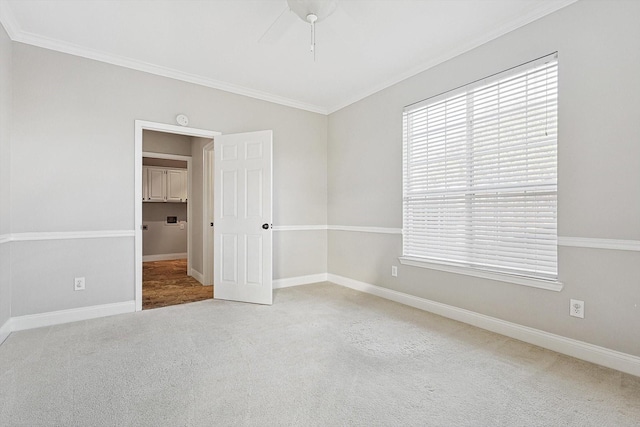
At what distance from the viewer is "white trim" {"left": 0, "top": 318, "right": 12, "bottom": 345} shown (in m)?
2.59

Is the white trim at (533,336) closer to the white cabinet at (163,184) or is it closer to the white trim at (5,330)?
the white trim at (5,330)

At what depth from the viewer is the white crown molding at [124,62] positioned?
273cm

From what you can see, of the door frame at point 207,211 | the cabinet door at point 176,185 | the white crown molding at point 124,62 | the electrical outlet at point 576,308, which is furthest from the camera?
the cabinet door at point 176,185

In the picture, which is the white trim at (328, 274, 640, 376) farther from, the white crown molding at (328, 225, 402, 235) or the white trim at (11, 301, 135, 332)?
the white trim at (11, 301, 135, 332)

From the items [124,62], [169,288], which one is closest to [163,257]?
[169,288]

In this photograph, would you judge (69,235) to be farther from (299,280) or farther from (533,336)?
(533,336)

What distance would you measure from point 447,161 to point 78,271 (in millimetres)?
3955

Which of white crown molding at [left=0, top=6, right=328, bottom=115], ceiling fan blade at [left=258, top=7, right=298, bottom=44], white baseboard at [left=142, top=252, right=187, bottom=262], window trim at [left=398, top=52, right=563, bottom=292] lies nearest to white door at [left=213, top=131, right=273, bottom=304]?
white crown molding at [left=0, top=6, right=328, bottom=115]

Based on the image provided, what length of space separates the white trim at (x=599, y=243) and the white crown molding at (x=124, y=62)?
12.1ft

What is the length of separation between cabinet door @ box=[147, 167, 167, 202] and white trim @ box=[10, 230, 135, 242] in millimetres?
4379

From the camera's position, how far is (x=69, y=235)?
3082 millimetres

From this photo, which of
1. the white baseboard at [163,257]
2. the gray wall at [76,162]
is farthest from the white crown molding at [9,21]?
the white baseboard at [163,257]

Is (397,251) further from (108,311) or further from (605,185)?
(108,311)

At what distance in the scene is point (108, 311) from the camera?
326 cm
